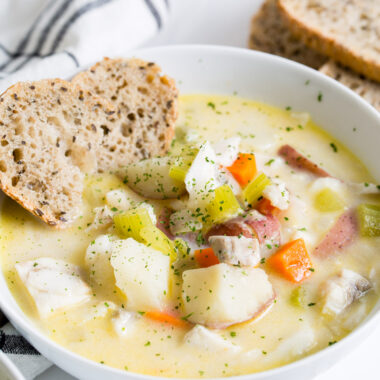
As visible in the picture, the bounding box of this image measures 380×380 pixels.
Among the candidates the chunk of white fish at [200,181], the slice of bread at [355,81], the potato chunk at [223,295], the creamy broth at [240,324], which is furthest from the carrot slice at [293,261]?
the slice of bread at [355,81]

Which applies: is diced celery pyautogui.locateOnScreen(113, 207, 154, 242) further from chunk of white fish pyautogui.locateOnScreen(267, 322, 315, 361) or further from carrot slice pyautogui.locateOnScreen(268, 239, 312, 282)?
chunk of white fish pyautogui.locateOnScreen(267, 322, 315, 361)

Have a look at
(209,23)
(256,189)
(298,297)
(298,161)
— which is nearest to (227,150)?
(256,189)

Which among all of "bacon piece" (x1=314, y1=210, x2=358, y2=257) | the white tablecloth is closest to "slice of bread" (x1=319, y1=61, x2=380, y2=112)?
the white tablecloth

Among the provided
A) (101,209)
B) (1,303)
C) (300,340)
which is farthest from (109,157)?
(300,340)

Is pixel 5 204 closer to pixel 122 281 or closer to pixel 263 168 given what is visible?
pixel 122 281

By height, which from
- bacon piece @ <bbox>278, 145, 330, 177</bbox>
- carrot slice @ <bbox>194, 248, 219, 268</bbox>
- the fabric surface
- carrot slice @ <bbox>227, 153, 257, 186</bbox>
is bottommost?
carrot slice @ <bbox>194, 248, 219, 268</bbox>

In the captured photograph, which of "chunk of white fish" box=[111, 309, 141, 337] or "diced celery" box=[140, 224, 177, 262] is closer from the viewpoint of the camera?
"chunk of white fish" box=[111, 309, 141, 337]

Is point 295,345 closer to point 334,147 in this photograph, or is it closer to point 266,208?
point 266,208

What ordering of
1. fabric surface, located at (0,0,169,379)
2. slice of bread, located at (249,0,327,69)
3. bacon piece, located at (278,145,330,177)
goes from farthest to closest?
slice of bread, located at (249,0,327,69)
fabric surface, located at (0,0,169,379)
bacon piece, located at (278,145,330,177)
